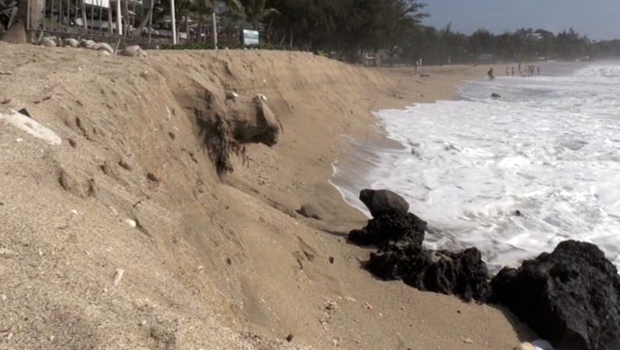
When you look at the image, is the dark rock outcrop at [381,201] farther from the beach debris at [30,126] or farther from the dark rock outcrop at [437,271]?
the beach debris at [30,126]

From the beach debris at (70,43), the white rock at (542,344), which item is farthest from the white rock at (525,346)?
the beach debris at (70,43)

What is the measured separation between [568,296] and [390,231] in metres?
1.91

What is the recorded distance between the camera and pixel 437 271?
6.08 metres

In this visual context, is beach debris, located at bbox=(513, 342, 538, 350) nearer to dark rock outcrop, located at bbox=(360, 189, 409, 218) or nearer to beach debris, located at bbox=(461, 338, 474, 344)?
beach debris, located at bbox=(461, 338, 474, 344)

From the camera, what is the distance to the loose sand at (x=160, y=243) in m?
2.56

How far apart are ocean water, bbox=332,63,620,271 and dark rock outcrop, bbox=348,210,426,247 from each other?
1.47ft

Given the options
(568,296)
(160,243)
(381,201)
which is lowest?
(568,296)

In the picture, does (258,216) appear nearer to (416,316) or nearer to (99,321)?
(416,316)

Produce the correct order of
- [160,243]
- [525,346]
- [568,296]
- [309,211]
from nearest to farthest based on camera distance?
1. [160,243]
2. [525,346]
3. [568,296]
4. [309,211]

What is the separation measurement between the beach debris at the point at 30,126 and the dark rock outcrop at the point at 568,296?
13.2 feet

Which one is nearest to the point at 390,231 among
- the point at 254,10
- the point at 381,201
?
the point at 381,201

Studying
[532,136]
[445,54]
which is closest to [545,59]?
[445,54]

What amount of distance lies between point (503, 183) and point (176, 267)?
8.01 meters

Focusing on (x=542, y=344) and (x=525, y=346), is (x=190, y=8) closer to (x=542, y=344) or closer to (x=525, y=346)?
(x=542, y=344)
